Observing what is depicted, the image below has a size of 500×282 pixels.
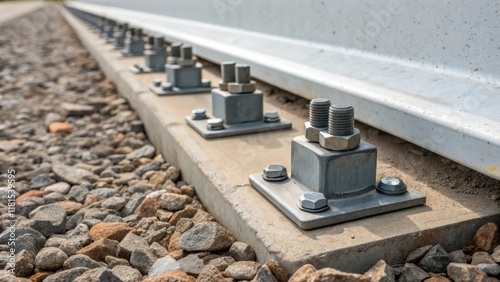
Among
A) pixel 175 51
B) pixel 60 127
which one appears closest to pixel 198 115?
pixel 175 51

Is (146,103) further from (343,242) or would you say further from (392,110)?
(343,242)

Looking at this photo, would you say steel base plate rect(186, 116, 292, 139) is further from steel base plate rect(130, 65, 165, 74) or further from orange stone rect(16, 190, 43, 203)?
steel base plate rect(130, 65, 165, 74)

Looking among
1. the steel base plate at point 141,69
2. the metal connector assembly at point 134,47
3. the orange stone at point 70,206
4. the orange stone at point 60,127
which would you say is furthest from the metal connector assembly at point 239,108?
the metal connector assembly at point 134,47

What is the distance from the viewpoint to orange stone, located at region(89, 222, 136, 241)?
1.64 metres

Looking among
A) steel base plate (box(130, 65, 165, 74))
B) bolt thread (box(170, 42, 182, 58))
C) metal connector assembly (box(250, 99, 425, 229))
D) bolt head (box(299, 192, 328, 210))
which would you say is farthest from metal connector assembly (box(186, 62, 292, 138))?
steel base plate (box(130, 65, 165, 74))

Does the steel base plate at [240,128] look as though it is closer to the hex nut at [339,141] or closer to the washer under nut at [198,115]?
the washer under nut at [198,115]

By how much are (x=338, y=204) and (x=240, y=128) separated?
0.80 metres

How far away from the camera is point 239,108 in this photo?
85.4 inches

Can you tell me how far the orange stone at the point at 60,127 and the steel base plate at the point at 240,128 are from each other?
1244mm

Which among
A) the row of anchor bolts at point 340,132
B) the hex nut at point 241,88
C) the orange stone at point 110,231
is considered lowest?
the orange stone at point 110,231

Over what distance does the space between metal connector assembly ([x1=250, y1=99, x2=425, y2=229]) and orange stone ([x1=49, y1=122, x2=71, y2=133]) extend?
2.01 metres

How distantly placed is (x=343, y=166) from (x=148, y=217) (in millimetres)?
725

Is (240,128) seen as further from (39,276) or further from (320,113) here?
(39,276)

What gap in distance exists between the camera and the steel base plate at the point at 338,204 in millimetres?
1339
